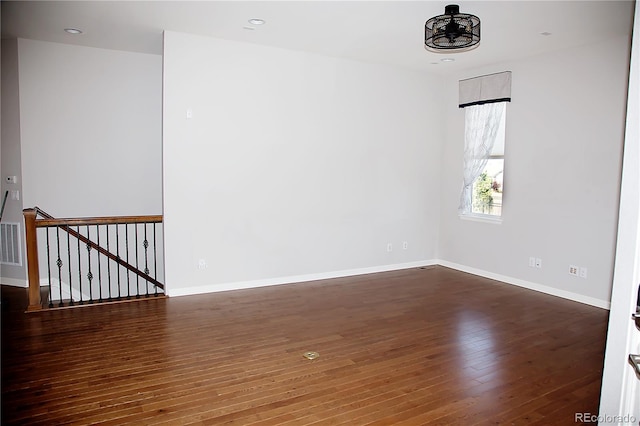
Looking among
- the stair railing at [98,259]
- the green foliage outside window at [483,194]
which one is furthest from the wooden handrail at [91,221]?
the green foliage outside window at [483,194]

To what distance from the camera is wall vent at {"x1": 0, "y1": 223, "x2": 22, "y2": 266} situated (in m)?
5.23

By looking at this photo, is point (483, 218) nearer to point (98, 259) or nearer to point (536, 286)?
point (536, 286)

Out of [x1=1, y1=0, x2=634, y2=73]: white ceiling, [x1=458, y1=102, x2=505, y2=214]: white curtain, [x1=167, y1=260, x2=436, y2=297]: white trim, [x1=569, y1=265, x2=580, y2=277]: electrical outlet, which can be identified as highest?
[x1=1, y1=0, x2=634, y2=73]: white ceiling

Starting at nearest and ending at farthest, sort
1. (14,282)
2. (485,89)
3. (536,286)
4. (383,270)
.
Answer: (536,286), (14,282), (485,89), (383,270)

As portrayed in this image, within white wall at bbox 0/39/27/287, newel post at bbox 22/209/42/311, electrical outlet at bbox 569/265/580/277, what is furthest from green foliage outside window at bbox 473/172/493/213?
white wall at bbox 0/39/27/287

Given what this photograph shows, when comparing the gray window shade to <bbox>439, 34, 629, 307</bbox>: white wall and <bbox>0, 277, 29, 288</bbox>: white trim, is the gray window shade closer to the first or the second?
<bbox>439, 34, 629, 307</bbox>: white wall

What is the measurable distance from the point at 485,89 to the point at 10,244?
6163 mm

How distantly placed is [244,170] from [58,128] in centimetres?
227

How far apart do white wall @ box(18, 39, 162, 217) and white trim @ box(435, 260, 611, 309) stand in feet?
13.9

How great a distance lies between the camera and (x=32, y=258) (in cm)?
411

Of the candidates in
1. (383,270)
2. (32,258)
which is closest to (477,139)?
(383,270)

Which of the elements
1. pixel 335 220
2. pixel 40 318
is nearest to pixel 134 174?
pixel 40 318

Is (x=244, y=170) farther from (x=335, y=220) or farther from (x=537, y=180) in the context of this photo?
(x=537, y=180)

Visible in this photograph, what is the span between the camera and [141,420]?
2410 mm
